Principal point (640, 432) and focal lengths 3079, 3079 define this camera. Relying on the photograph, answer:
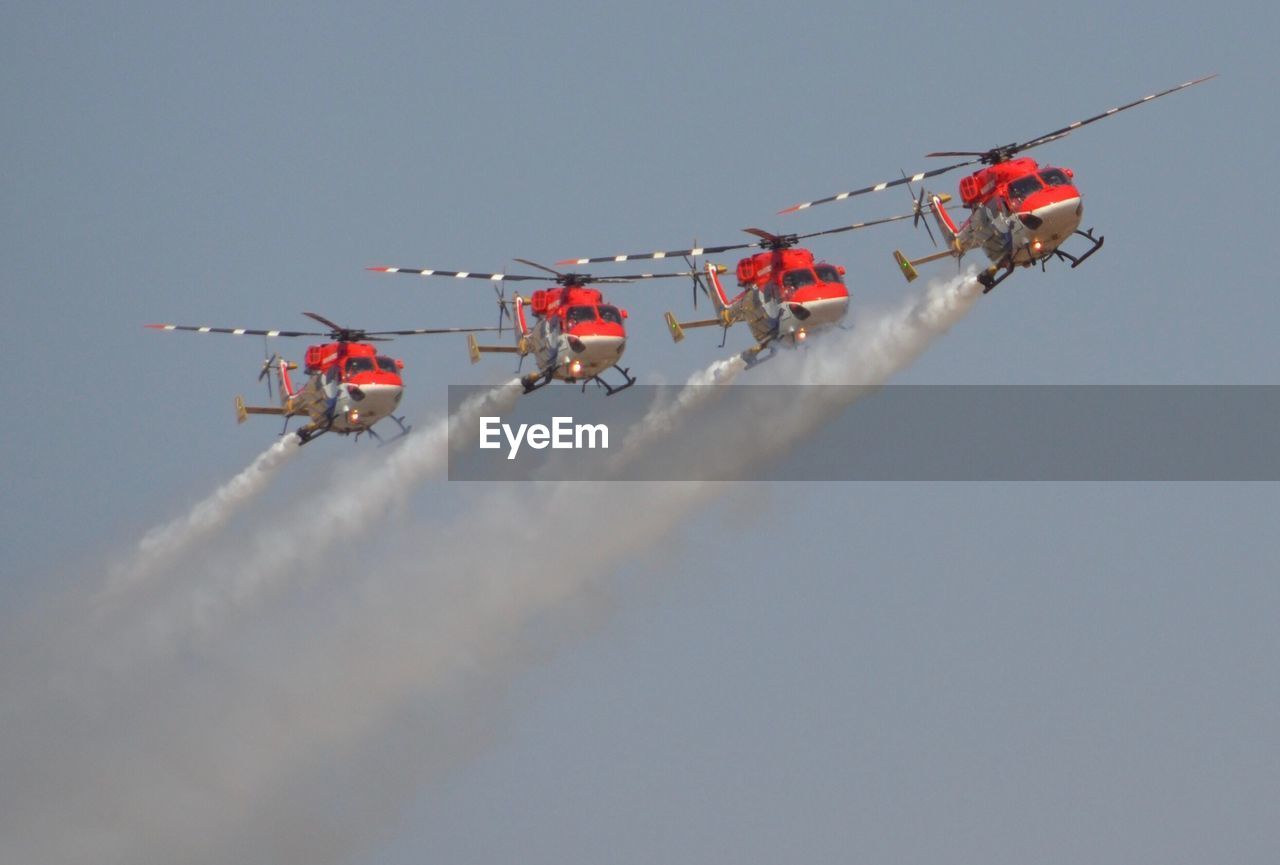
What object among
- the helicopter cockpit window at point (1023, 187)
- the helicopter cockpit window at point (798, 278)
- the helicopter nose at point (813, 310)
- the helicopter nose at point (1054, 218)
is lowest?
the helicopter nose at point (813, 310)

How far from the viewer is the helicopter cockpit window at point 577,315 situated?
74.3 metres

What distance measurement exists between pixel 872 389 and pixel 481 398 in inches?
420

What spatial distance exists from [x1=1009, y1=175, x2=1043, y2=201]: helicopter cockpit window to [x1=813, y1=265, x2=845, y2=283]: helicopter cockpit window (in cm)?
620

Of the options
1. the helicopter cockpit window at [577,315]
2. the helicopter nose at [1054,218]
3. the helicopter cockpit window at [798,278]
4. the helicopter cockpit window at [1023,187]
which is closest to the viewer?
the helicopter nose at [1054,218]

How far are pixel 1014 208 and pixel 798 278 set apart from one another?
265 inches

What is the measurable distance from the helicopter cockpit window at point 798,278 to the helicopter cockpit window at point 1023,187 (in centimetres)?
640

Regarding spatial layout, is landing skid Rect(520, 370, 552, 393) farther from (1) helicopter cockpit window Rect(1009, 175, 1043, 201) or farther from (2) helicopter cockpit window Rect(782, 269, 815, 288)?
(1) helicopter cockpit window Rect(1009, 175, 1043, 201)

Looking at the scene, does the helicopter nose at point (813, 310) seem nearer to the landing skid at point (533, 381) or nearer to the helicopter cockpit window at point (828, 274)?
the helicopter cockpit window at point (828, 274)

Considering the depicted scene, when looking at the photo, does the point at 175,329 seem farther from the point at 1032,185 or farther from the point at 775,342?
the point at 1032,185

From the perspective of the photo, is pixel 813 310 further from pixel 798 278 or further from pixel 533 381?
pixel 533 381

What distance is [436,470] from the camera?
3307 inches

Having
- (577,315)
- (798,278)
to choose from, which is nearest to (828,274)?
(798,278)

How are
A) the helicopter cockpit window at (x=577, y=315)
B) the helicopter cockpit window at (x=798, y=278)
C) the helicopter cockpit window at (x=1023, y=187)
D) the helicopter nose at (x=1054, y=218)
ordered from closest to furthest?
the helicopter nose at (x=1054, y=218)
the helicopter cockpit window at (x=1023, y=187)
the helicopter cockpit window at (x=798, y=278)
the helicopter cockpit window at (x=577, y=315)

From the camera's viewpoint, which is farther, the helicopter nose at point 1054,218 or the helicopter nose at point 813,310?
the helicopter nose at point 813,310
